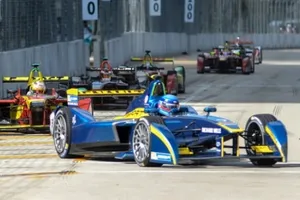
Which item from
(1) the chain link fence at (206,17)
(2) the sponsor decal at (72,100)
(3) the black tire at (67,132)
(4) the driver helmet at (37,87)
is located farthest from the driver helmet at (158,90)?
(1) the chain link fence at (206,17)

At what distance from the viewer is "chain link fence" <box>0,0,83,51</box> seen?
1071 inches

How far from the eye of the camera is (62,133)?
50.1 ft

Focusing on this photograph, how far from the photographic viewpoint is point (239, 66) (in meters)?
42.1

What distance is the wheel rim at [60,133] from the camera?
1511cm

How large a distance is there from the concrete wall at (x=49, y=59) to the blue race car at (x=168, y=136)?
10.3m

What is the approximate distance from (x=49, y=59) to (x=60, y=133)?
56.0 ft

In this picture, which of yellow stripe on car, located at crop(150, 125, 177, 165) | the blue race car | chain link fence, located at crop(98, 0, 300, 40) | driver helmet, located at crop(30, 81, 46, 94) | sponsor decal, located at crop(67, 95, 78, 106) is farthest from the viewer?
chain link fence, located at crop(98, 0, 300, 40)

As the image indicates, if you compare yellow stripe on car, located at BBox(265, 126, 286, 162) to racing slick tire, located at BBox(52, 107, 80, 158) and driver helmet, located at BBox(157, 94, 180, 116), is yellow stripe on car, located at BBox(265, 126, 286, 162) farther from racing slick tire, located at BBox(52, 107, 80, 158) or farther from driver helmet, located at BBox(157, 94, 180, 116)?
racing slick tire, located at BBox(52, 107, 80, 158)

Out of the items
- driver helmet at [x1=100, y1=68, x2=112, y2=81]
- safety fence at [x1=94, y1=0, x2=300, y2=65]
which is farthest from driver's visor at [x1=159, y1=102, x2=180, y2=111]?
safety fence at [x1=94, y1=0, x2=300, y2=65]

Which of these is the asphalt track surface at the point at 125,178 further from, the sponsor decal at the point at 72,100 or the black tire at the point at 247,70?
the black tire at the point at 247,70

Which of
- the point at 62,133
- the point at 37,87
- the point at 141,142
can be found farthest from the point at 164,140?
the point at 37,87

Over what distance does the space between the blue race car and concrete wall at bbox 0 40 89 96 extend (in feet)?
33.9

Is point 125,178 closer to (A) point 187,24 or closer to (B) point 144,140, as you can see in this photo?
(B) point 144,140

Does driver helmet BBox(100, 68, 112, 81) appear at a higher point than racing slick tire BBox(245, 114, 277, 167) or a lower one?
higher
